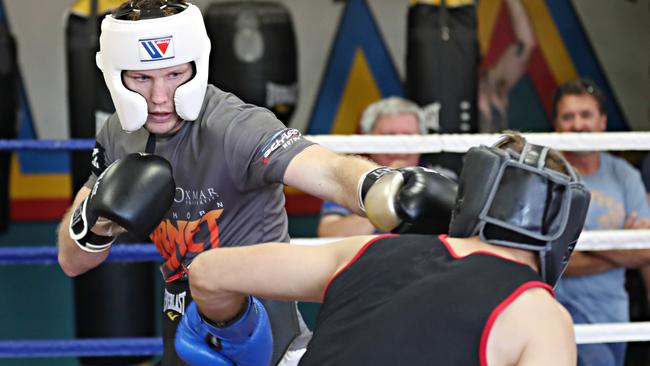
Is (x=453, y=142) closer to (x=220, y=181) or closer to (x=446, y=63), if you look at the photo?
(x=220, y=181)

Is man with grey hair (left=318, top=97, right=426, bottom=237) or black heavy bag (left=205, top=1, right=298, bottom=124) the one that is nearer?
man with grey hair (left=318, top=97, right=426, bottom=237)

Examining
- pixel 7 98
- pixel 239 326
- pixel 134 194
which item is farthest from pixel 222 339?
pixel 7 98

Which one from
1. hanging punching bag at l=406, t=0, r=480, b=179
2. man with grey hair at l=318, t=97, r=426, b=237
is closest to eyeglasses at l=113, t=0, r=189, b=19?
man with grey hair at l=318, t=97, r=426, b=237

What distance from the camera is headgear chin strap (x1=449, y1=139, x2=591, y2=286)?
5.24 feet

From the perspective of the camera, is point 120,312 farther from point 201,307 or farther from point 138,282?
point 201,307

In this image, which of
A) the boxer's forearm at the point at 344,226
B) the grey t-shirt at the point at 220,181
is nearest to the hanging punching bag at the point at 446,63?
the boxer's forearm at the point at 344,226

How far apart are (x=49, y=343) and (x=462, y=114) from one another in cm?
175

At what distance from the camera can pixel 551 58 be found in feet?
16.6

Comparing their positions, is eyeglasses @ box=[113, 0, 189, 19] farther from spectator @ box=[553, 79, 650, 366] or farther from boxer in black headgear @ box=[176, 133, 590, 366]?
spectator @ box=[553, 79, 650, 366]

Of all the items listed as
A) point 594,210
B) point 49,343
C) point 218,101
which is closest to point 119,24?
point 218,101

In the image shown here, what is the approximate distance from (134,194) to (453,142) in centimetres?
115

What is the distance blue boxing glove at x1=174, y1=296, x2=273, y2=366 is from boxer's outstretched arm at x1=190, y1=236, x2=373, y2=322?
0.24 meters

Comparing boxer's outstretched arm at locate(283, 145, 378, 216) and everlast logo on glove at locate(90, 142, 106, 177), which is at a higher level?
boxer's outstretched arm at locate(283, 145, 378, 216)

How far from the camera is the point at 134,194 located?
207 centimetres
